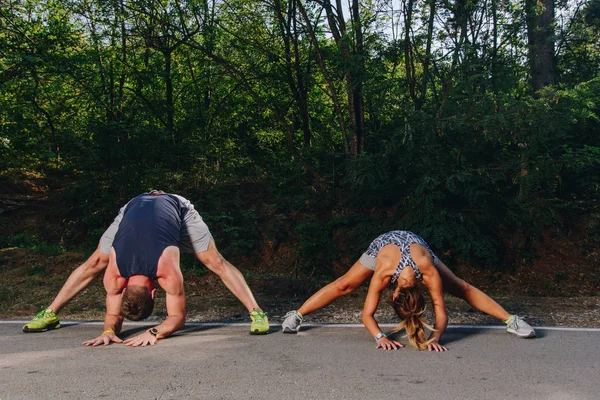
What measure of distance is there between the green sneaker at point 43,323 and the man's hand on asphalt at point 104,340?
0.99 m

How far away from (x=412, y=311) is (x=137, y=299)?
2407 millimetres

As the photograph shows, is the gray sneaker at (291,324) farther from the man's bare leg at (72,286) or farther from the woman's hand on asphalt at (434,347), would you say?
the man's bare leg at (72,286)

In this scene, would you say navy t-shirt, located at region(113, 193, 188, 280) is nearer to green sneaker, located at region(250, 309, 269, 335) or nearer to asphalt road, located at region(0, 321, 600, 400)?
asphalt road, located at region(0, 321, 600, 400)

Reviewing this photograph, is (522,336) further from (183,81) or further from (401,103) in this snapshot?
(183,81)

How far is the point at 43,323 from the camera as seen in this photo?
20.8 feet

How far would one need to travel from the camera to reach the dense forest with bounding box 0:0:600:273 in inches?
428

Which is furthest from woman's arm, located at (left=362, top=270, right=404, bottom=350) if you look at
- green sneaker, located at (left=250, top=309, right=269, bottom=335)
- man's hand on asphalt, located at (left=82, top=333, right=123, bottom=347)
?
man's hand on asphalt, located at (left=82, top=333, right=123, bottom=347)

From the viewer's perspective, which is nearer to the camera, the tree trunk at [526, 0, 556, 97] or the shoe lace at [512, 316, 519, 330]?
the shoe lace at [512, 316, 519, 330]

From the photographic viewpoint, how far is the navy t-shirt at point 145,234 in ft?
17.9

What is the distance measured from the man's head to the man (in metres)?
0.05

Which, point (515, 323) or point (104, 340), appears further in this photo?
point (515, 323)

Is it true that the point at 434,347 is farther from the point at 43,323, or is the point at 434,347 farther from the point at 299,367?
the point at 43,323

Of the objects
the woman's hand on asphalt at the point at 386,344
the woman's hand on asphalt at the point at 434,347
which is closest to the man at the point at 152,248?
the woman's hand on asphalt at the point at 386,344

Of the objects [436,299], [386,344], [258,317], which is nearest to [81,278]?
[258,317]
